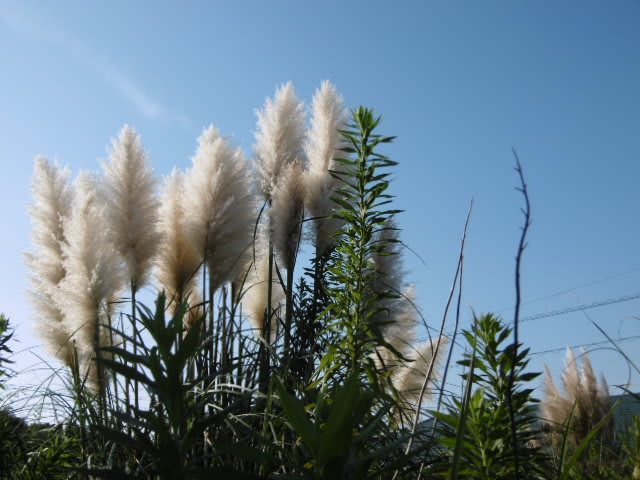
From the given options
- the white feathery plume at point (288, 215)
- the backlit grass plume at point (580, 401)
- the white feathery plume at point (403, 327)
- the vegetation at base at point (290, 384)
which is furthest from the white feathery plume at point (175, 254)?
the backlit grass plume at point (580, 401)

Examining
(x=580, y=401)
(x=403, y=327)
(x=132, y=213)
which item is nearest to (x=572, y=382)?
(x=580, y=401)

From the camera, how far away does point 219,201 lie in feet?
12.1

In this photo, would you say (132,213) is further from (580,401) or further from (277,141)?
(580,401)

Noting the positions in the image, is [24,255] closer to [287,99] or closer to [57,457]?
[287,99]

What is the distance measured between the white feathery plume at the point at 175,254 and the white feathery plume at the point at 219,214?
122mm

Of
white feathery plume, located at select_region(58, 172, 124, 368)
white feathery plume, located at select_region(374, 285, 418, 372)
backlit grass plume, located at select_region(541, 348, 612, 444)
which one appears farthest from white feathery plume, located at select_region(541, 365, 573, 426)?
white feathery plume, located at select_region(58, 172, 124, 368)

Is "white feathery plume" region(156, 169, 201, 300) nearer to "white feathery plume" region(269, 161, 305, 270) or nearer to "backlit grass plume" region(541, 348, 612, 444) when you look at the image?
"white feathery plume" region(269, 161, 305, 270)

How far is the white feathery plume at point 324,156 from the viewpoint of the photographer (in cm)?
358

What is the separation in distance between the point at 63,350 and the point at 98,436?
160 cm

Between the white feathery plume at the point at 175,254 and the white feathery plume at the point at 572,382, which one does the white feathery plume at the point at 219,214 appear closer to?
the white feathery plume at the point at 175,254

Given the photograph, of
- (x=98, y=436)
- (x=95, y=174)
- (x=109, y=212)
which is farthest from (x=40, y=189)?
(x=98, y=436)

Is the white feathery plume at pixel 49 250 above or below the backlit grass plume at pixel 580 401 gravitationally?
above

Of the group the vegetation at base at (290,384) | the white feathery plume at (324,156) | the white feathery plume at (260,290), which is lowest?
the vegetation at base at (290,384)

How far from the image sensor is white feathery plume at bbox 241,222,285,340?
3.90 metres
